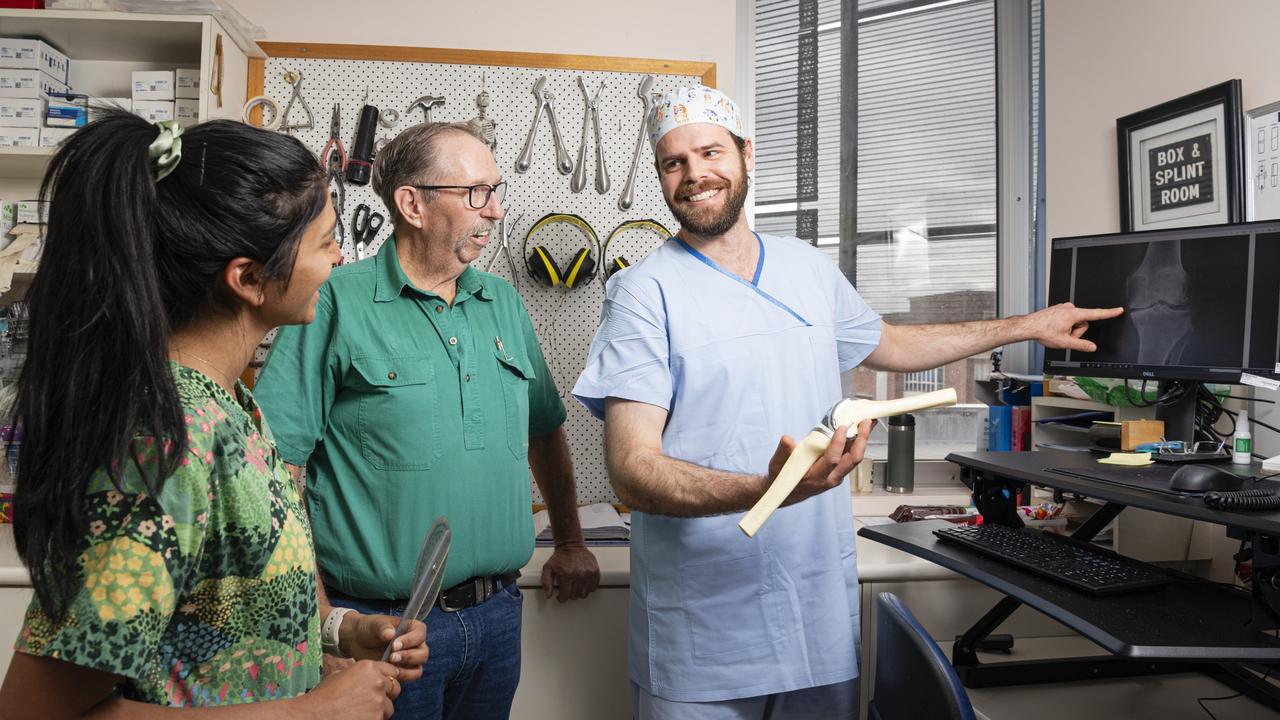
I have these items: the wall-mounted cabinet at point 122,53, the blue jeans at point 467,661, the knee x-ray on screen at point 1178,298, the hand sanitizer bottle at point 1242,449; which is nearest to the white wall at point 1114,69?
the knee x-ray on screen at point 1178,298

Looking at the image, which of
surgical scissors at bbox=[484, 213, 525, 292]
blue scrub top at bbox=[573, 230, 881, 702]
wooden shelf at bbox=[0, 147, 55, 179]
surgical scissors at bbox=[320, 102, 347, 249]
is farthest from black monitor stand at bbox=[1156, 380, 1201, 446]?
wooden shelf at bbox=[0, 147, 55, 179]

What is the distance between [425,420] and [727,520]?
19.7 inches

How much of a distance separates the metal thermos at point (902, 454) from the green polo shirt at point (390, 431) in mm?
1440

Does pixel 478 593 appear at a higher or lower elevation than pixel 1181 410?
lower

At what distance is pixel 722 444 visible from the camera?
4.50 feet

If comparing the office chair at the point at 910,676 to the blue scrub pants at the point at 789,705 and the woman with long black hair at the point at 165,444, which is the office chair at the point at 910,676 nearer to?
the blue scrub pants at the point at 789,705

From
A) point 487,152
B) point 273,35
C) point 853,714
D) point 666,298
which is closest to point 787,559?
point 853,714

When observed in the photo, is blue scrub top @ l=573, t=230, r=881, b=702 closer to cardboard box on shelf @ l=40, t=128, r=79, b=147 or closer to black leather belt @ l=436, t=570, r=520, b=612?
black leather belt @ l=436, t=570, r=520, b=612

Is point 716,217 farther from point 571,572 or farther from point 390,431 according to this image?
point 571,572

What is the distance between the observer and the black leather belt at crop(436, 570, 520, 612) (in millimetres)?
1376

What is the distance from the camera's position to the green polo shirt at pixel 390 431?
1348mm

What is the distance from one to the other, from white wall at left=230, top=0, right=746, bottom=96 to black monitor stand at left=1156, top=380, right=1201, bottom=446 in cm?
131

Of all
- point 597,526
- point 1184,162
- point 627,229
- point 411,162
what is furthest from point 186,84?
point 1184,162

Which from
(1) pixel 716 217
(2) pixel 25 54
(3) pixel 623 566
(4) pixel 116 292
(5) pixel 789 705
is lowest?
(5) pixel 789 705
